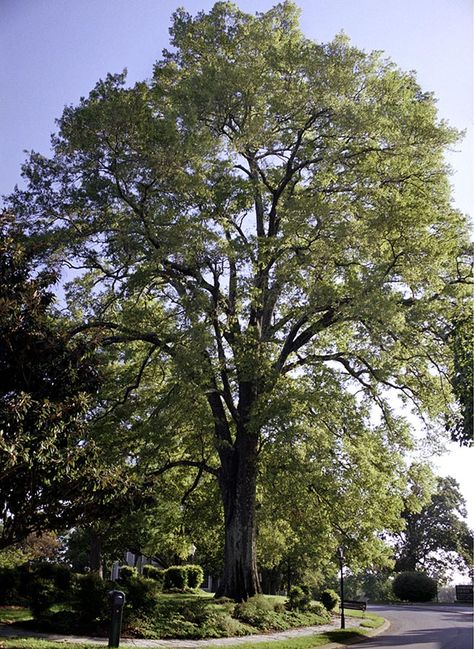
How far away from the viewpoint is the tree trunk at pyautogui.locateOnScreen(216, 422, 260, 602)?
1681 cm

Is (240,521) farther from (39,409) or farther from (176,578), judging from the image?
(176,578)

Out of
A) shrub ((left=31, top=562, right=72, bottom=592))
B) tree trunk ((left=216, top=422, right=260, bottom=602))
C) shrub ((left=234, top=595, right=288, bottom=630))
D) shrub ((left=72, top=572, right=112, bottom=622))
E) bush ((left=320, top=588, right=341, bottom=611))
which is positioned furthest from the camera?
bush ((left=320, top=588, right=341, bottom=611))

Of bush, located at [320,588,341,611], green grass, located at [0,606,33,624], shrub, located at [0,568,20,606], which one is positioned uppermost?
shrub, located at [0,568,20,606]

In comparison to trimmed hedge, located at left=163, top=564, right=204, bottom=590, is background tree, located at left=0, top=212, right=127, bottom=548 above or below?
above

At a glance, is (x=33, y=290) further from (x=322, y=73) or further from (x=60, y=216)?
(x=322, y=73)

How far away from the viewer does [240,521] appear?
1722 cm

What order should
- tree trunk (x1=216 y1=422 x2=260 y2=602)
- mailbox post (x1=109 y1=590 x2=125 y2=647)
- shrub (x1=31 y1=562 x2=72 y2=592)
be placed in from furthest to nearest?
tree trunk (x1=216 y1=422 x2=260 y2=602), shrub (x1=31 y1=562 x2=72 y2=592), mailbox post (x1=109 y1=590 x2=125 y2=647)

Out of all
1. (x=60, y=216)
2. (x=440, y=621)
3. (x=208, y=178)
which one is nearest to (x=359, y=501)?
(x=440, y=621)

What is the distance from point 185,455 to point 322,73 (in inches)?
558

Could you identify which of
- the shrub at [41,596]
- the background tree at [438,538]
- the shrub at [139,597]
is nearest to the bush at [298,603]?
the shrub at [139,597]

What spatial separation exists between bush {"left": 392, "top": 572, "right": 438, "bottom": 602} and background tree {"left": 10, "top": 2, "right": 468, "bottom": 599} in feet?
88.3

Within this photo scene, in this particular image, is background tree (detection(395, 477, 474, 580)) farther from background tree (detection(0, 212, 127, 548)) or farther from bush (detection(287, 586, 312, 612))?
background tree (detection(0, 212, 127, 548))

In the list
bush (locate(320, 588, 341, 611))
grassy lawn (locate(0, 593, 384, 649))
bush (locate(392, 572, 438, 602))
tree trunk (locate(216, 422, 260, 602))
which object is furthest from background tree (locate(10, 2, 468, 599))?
bush (locate(392, 572, 438, 602))

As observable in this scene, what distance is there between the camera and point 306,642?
44.0ft
